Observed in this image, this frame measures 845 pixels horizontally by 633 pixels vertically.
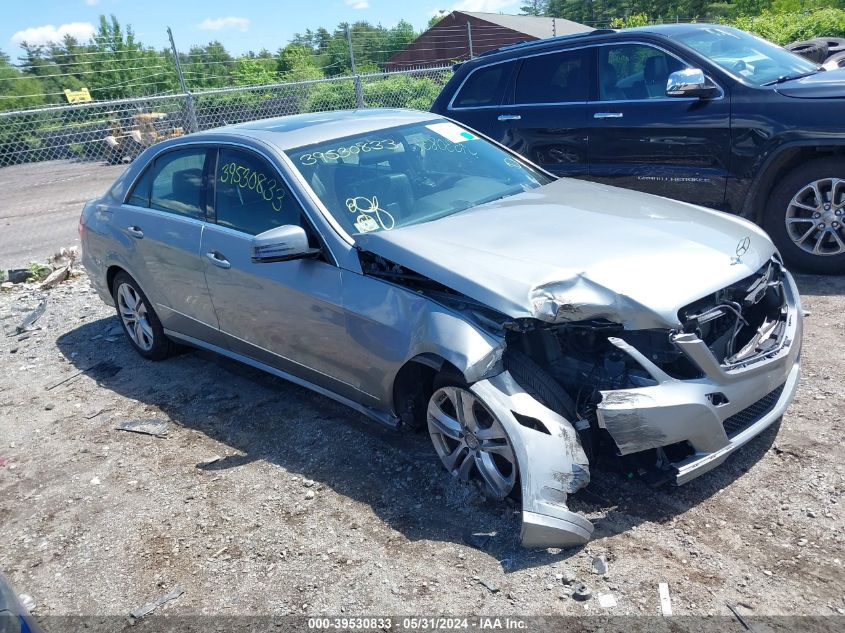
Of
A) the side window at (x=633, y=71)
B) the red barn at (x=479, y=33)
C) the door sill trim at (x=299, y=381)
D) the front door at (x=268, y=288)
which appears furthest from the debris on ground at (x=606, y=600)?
the red barn at (x=479, y=33)

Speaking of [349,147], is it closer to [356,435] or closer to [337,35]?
[356,435]

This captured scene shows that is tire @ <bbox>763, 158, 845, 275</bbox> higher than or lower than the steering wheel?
lower

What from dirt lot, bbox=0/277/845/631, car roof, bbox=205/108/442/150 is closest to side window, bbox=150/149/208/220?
car roof, bbox=205/108/442/150

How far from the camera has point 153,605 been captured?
306 cm

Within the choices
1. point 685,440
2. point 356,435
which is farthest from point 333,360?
point 685,440

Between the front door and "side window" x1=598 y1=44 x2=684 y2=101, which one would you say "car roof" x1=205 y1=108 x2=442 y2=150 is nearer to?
the front door

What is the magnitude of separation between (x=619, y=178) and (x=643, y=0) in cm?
4665

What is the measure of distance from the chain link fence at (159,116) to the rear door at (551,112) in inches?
233

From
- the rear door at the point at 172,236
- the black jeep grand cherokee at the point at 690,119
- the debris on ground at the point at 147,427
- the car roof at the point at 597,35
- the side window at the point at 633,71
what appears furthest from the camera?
the car roof at the point at 597,35

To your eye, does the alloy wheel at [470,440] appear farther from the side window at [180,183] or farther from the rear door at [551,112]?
the rear door at [551,112]

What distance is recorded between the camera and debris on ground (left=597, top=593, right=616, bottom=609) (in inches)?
107

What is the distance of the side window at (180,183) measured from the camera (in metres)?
4.77

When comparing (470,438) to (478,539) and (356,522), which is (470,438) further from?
(356,522)

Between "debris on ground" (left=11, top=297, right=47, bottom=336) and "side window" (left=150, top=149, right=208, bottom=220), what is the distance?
101 inches
